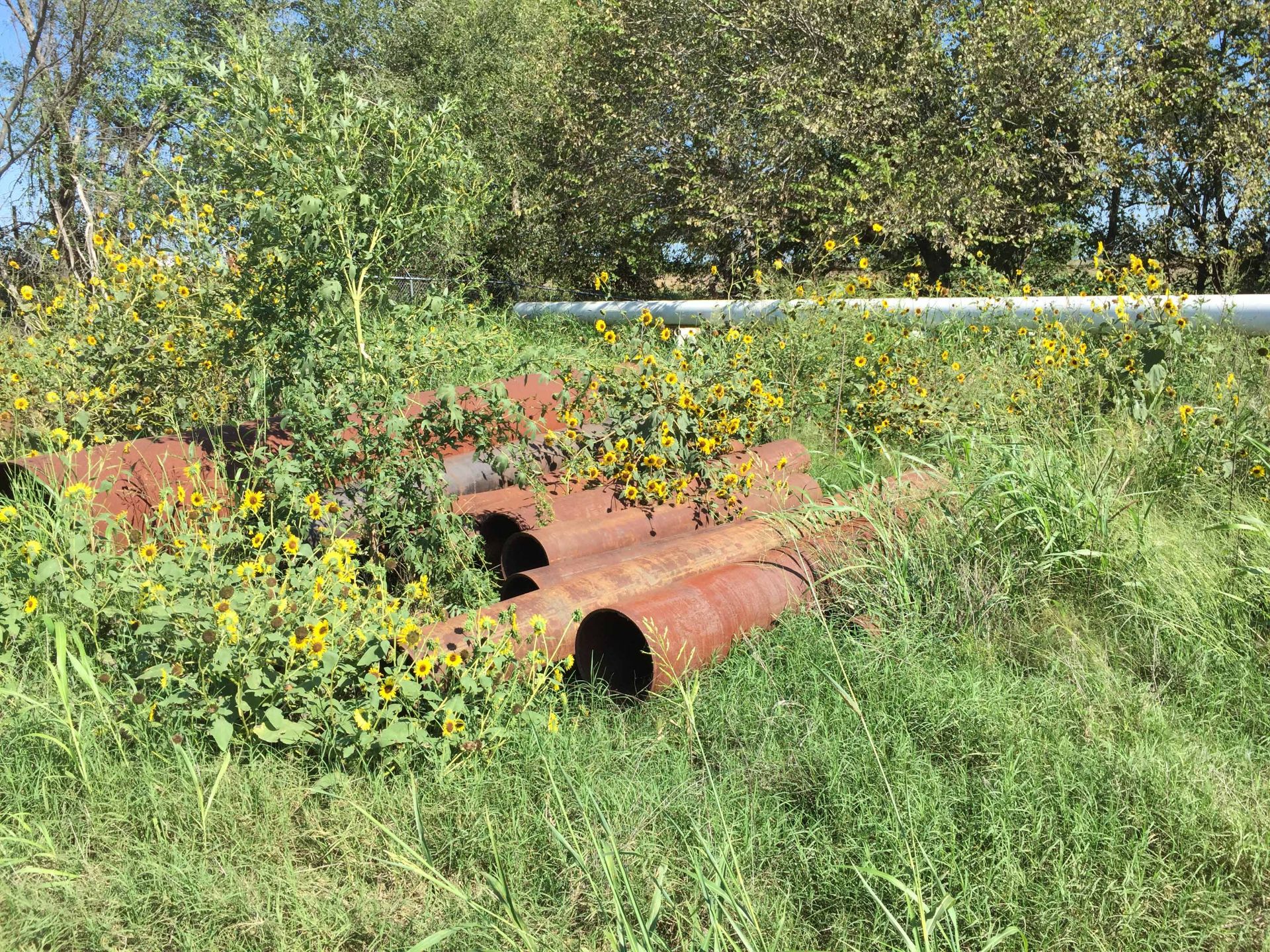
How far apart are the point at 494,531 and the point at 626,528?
623 millimetres

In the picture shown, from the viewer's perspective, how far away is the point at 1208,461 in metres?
3.91

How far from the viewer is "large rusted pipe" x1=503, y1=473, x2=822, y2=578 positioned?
12.3 feet

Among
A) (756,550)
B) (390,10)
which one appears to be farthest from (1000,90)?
(390,10)

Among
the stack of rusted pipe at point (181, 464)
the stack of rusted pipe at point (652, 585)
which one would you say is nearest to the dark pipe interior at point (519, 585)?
the stack of rusted pipe at point (652, 585)

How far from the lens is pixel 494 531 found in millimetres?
4152

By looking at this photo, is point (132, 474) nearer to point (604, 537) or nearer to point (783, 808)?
point (604, 537)

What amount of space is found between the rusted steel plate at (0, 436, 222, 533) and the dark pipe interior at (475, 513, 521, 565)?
3.59 ft

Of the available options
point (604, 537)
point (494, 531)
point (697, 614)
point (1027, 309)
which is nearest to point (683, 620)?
point (697, 614)

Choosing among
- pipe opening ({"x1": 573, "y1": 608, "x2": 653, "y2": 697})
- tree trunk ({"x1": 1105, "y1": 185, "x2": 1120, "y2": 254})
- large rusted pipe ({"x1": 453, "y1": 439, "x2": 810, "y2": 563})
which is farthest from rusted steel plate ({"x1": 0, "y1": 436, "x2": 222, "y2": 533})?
tree trunk ({"x1": 1105, "y1": 185, "x2": 1120, "y2": 254})

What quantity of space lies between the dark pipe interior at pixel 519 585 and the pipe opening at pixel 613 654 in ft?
1.19

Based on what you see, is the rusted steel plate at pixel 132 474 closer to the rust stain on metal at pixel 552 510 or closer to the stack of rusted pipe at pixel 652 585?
the rust stain on metal at pixel 552 510

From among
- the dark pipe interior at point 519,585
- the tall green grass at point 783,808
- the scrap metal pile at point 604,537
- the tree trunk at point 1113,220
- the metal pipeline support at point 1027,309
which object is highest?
the tree trunk at point 1113,220

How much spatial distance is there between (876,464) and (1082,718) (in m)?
2.85

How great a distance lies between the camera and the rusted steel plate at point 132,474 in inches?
146
